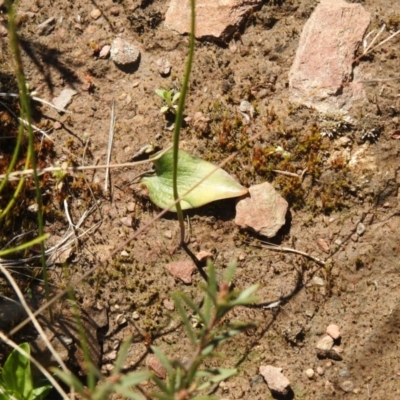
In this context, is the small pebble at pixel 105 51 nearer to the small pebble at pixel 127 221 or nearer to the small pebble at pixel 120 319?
the small pebble at pixel 127 221

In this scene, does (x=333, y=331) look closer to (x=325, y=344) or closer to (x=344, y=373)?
(x=325, y=344)

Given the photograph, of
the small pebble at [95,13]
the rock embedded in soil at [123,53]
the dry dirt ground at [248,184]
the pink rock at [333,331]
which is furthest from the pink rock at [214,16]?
the pink rock at [333,331]

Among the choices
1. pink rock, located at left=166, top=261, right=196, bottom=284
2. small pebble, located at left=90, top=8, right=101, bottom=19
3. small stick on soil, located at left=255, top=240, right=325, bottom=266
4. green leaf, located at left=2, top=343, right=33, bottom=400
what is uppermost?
small pebble, located at left=90, top=8, right=101, bottom=19

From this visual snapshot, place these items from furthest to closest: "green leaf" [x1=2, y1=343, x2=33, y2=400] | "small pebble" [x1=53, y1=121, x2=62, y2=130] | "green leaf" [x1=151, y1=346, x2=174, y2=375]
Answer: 1. "small pebble" [x1=53, y1=121, x2=62, y2=130]
2. "green leaf" [x1=2, y1=343, x2=33, y2=400]
3. "green leaf" [x1=151, y1=346, x2=174, y2=375]

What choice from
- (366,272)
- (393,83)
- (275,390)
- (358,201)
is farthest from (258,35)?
(275,390)

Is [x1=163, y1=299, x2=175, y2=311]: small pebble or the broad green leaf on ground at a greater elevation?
the broad green leaf on ground

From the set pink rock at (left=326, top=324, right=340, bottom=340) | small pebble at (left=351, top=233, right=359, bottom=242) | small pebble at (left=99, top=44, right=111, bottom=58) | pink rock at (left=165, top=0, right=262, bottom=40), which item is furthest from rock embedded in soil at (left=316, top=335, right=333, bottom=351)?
small pebble at (left=99, top=44, right=111, bottom=58)

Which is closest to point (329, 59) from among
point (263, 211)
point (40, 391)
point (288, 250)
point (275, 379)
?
point (263, 211)

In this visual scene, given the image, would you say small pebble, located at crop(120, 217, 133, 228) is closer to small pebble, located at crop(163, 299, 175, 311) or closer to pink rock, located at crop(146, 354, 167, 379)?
small pebble, located at crop(163, 299, 175, 311)
